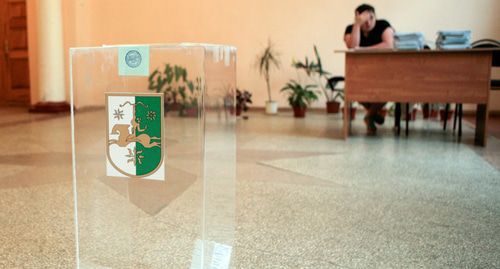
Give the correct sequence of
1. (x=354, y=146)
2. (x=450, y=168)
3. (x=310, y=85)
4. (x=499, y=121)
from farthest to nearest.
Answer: (x=310, y=85)
(x=499, y=121)
(x=354, y=146)
(x=450, y=168)

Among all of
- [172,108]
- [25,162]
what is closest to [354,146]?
[25,162]

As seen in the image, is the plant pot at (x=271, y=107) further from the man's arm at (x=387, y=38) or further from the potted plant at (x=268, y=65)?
the man's arm at (x=387, y=38)

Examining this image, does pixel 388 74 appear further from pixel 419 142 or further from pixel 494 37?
pixel 494 37

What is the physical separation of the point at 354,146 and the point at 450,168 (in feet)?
Result: 3.59

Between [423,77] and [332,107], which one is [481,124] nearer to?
[423,77]

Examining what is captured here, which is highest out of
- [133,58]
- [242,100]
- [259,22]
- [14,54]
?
[259,22]

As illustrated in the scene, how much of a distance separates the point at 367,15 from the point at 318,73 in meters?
2.62

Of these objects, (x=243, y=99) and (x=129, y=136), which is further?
(x=243, y=99)

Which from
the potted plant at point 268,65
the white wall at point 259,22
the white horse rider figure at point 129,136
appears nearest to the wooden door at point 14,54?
the white wall at point 259,22

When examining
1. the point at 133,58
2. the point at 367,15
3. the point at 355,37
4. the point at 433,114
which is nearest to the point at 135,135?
the point at 133,58

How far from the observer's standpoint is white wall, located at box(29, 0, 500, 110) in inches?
285

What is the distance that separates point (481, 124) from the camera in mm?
4293

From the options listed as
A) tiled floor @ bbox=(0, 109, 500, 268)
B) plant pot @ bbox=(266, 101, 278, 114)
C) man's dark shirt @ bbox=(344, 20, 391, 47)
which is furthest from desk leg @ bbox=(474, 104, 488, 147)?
plant pot @ bbox=(266, 101, 278, 114)

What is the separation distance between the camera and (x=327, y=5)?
25.1ft
